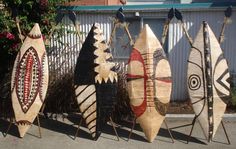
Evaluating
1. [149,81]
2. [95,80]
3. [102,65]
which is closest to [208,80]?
[149,81]

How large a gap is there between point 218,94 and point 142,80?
1.33 m

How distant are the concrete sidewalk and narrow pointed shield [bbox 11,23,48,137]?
36cm

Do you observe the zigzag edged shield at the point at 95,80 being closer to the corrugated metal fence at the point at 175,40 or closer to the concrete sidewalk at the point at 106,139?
the concrete sidewalk at the point at 106,139

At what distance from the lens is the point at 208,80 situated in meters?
7.43

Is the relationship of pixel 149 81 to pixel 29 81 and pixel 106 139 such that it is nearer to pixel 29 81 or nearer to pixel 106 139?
pixel 106 139

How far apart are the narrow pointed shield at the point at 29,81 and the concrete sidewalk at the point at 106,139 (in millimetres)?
360

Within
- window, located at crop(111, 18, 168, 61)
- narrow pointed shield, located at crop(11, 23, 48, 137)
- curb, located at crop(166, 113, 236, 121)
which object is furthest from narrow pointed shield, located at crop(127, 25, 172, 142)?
window, located at crop(111, 18, 168, 61)

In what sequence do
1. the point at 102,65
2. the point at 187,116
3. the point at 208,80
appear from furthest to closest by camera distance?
the point at 187,116
the point at 102,65
the point at 208,80

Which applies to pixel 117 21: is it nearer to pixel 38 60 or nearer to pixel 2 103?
pixel 38 60

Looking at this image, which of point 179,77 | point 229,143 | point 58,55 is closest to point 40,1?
point 58,55

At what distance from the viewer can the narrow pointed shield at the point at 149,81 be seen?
24.7 feet

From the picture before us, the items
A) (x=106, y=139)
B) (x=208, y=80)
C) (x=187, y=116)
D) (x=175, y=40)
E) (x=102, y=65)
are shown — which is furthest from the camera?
(x=175, y=40)

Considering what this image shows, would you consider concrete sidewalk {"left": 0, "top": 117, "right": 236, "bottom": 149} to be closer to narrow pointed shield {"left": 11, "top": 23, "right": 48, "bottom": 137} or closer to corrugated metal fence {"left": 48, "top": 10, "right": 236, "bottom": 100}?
narrow pointed shield {"left": 11, "top": 23, "right": 48, "bottom": 137}

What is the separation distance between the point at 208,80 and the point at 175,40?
2.91 m
